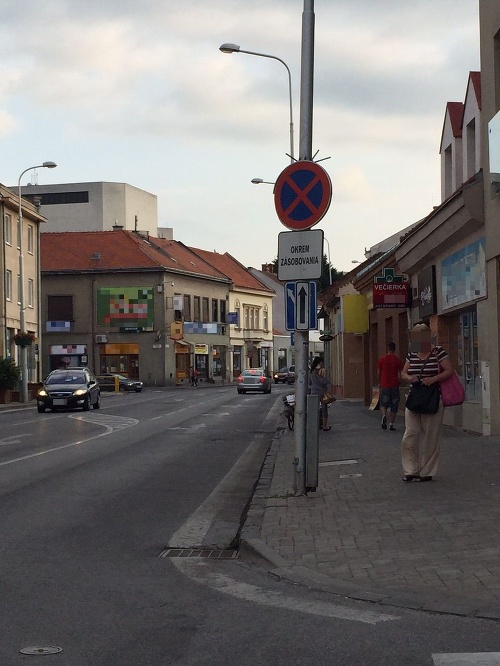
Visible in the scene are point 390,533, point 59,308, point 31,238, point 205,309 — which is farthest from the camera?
point 205,309

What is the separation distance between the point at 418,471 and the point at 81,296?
241 ft

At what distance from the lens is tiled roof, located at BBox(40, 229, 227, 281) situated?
274 feet

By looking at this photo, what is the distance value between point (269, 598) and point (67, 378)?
3136cm

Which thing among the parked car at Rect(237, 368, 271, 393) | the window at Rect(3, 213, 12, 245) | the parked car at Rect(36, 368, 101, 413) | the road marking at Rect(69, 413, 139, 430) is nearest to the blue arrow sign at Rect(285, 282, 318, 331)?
the road marking at Rect(69, 413, 139, 430)

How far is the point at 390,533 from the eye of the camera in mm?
8648

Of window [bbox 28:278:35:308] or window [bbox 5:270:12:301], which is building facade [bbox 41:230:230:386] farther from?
window [bbox 5:270:12:301]

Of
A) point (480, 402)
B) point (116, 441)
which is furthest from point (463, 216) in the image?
point (116, 441)

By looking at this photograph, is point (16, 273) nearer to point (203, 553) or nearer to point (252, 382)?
point (252, 382)

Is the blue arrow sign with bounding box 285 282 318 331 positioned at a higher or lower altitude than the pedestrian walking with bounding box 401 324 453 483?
higher

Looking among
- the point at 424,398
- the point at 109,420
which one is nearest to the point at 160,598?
the point at 424,398

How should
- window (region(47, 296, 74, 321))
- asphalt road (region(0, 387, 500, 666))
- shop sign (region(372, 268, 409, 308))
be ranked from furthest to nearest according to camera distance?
window (region(47, 296, 74, 321)) → shop sign (region(372, 268, 409, 308)) → asphalt road (region(0, 387, 500, 666))

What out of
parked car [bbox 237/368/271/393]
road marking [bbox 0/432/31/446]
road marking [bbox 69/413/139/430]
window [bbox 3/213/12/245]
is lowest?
road marking [bbox 69/413/139/430]

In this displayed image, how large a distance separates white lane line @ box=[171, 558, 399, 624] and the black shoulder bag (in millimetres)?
4429

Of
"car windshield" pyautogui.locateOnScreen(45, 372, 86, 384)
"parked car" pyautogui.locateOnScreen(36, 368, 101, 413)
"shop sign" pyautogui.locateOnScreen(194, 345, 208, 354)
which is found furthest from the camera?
"shop sign" pyautogui.locateOnScreen(194, 345, 208, 354)
